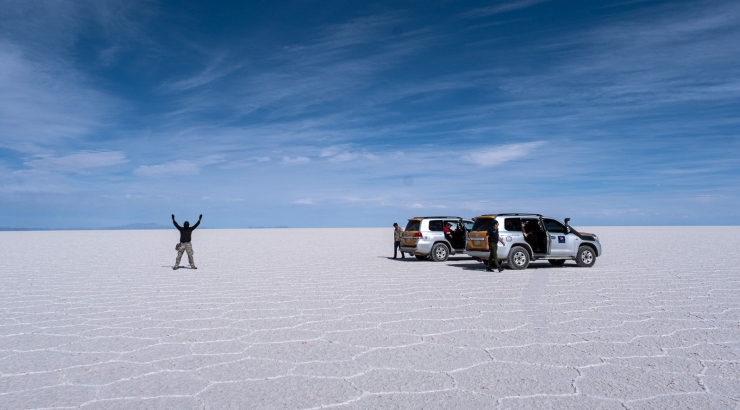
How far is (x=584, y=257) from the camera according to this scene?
655 inches

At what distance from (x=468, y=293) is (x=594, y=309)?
8.88 feet

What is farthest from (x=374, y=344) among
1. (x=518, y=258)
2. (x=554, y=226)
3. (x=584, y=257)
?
(x=584, y=257)

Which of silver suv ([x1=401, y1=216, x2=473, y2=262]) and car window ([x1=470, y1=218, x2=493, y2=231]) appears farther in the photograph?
silver suv ([x1=401, y1=216, x2=473, y2=262])

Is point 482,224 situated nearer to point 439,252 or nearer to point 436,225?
point 436,225

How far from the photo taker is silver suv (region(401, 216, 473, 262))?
18781 mm

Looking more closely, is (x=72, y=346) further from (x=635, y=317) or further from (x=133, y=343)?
(x=635, y=317)

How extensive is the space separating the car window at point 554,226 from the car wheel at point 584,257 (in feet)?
2.76

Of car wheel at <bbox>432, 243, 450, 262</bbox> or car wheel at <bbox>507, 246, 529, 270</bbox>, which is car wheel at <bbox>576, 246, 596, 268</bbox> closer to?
car wheel at <bbox>507, 246, 529, 270</bbox>

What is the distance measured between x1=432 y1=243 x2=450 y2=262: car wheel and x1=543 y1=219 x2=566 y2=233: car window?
3.73 metres

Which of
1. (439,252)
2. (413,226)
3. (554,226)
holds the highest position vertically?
(413,226)

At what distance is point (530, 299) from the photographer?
1020cm

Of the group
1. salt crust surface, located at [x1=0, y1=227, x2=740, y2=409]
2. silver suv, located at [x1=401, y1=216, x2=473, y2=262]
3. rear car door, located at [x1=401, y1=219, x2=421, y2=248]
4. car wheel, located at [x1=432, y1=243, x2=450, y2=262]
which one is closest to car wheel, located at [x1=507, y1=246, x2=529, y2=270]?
salt crust surface, located at [x1=0, y1=227, x2=740, y2=409]

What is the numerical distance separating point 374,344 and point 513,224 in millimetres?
10456

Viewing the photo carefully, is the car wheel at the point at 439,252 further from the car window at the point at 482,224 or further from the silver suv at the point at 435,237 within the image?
the car window at the point at 482,224
